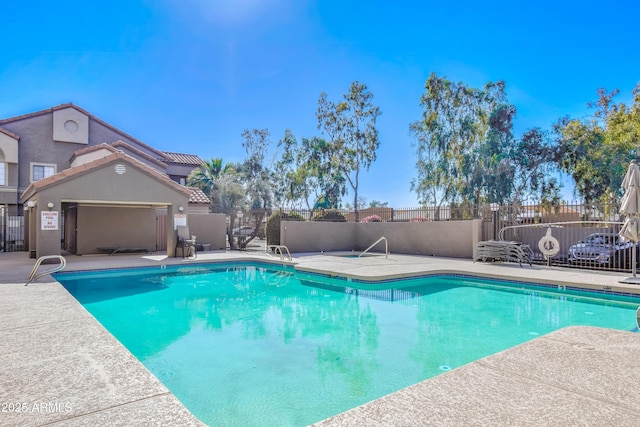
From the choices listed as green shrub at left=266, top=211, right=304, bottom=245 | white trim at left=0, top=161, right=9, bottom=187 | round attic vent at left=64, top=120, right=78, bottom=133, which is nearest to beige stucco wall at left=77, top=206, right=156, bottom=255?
green shrub at left=266, top=211, right=304, bottom=245

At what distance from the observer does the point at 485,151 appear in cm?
2205

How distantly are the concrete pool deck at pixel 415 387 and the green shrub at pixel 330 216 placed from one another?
1443 centimetres

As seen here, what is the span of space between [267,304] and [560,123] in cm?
2257

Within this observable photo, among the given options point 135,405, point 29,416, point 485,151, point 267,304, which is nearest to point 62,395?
point 29,416

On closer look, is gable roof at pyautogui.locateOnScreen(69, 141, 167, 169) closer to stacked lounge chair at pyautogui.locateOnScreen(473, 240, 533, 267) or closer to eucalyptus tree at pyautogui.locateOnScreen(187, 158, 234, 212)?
eucalyptus tree at pyautogui.locateOnScreen(187, 158, 234, 212)

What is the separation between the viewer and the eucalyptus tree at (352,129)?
A: 26.9 metres

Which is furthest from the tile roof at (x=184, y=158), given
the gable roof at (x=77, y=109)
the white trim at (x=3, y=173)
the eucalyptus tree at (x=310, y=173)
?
the white trim at (x=3, y=173)

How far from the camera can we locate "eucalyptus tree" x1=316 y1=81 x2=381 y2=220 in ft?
88.3

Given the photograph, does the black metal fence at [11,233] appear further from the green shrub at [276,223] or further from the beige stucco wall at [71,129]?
the green shrub at [276,223]

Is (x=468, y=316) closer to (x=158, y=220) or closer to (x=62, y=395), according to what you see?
(x=62, y=395)

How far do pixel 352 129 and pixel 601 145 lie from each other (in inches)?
592

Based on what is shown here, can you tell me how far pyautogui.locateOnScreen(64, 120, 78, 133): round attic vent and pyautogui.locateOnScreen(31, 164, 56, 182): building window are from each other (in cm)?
244

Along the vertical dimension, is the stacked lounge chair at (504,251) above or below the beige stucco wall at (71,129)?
below

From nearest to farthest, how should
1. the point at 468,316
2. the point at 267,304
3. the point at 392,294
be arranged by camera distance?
1. the point at 468,316
2. the point at 267,304
3. the point at 392,294
